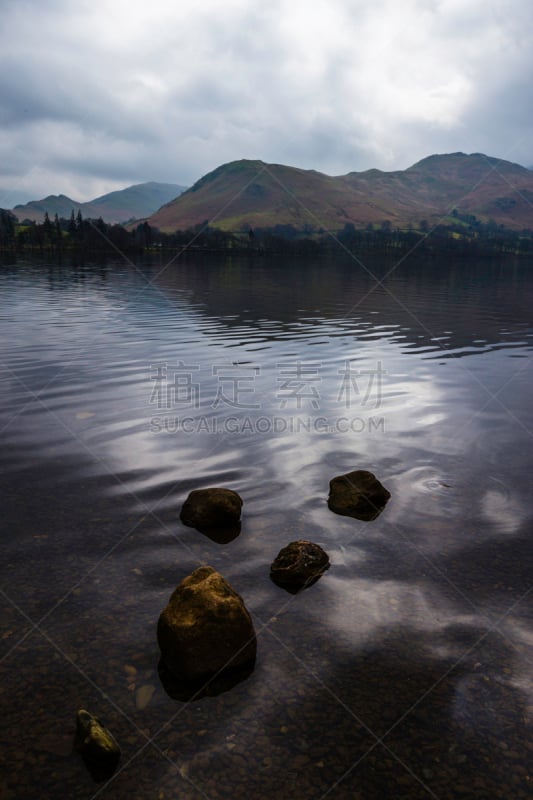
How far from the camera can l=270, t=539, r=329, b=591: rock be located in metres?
7.95

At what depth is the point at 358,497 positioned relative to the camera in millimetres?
10477

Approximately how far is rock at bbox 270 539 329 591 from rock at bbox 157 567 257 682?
5.46 feet

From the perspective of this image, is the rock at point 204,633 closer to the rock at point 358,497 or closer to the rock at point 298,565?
the rock at point 298,565

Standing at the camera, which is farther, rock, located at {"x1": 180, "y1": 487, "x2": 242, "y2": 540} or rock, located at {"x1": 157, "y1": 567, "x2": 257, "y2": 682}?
rock, located at {"x1": 180, "y1": 487, "x2": 242, "y2": 540}

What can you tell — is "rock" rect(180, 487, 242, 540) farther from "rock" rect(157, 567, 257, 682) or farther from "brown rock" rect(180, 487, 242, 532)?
"rock" rect(157, 567, 257, 682)

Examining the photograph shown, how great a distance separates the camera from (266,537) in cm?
933

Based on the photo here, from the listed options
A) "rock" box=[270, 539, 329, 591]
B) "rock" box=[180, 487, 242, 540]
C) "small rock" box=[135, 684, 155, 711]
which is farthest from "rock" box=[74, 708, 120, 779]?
"rock" box=[180, 487, 242, 540]

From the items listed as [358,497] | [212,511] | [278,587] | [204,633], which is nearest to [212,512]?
[212,511]

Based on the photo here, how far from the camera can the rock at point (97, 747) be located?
16.0ft

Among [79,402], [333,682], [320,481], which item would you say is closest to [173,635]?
[333,682]

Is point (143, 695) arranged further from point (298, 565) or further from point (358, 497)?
point (358, 497)

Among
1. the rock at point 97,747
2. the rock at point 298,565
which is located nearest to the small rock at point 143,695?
the rock at point 97,747

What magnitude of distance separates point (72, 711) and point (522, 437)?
1450 cm

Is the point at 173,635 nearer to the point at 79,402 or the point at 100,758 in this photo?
the point at 100,758
